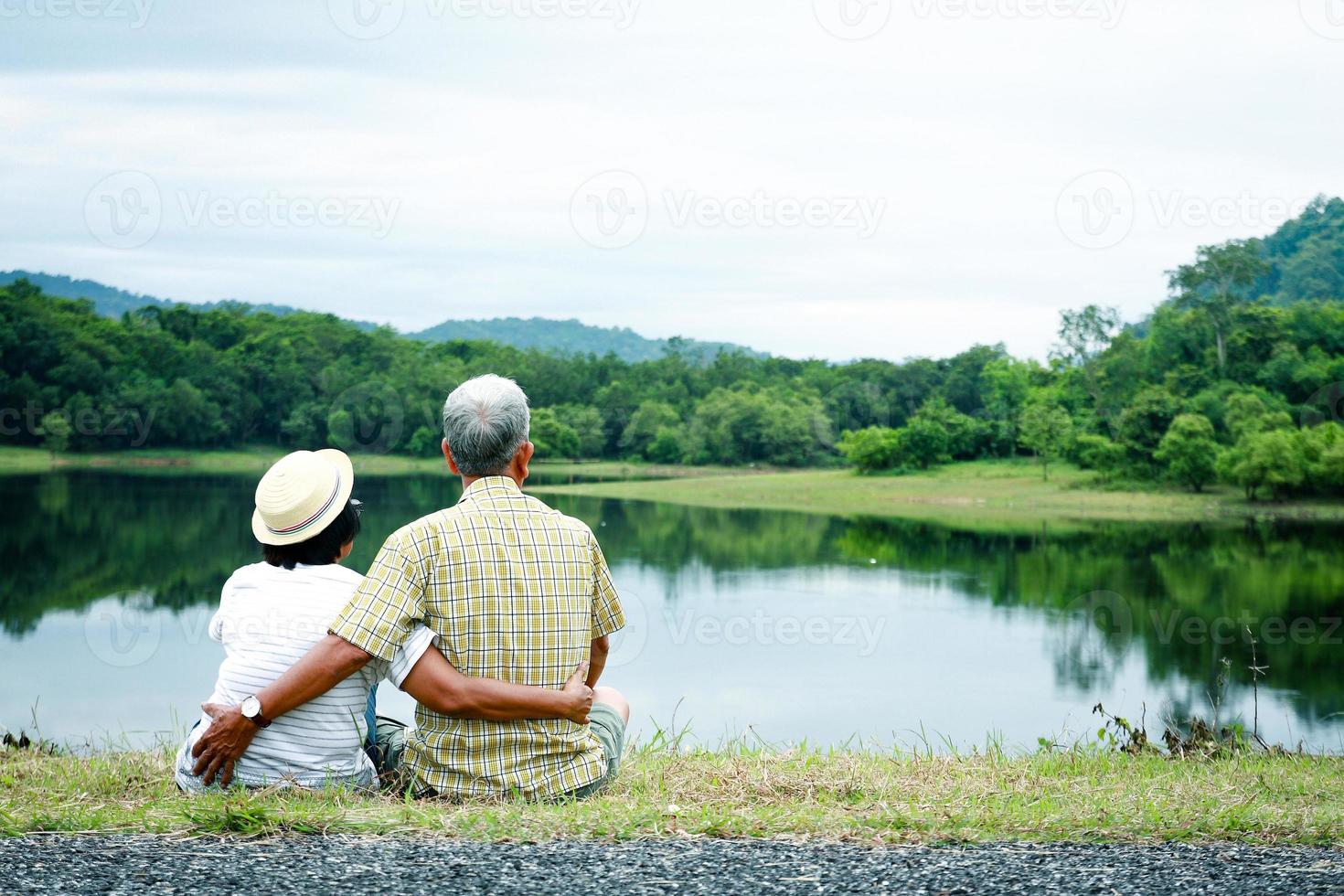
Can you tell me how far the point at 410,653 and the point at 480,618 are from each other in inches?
8.4

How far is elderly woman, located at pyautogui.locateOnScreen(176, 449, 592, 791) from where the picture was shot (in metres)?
3.28

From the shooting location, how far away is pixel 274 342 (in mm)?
83312

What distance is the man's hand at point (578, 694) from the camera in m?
3.36

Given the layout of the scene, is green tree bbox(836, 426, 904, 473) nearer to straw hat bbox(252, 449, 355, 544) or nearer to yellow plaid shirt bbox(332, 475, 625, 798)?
yellow plaid shirt bbox(332, 475, 625, 798)

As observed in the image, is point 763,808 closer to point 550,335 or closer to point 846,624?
point 846,624

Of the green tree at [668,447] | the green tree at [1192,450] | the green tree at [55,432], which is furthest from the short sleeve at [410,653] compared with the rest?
the green tree at [668,447]

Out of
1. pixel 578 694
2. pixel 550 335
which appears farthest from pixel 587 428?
pixel 550 335

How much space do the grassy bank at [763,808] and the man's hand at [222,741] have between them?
0.34ft

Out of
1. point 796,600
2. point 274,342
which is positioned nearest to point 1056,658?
point 796,600

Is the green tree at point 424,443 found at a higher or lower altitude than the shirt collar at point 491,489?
lower

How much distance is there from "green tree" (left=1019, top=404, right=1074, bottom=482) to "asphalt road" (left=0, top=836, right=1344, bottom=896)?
172ft

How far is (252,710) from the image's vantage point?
3.23 m

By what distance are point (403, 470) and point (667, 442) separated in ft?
54.3

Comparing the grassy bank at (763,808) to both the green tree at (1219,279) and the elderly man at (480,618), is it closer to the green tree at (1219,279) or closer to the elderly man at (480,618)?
the elderly man at (480,618)
